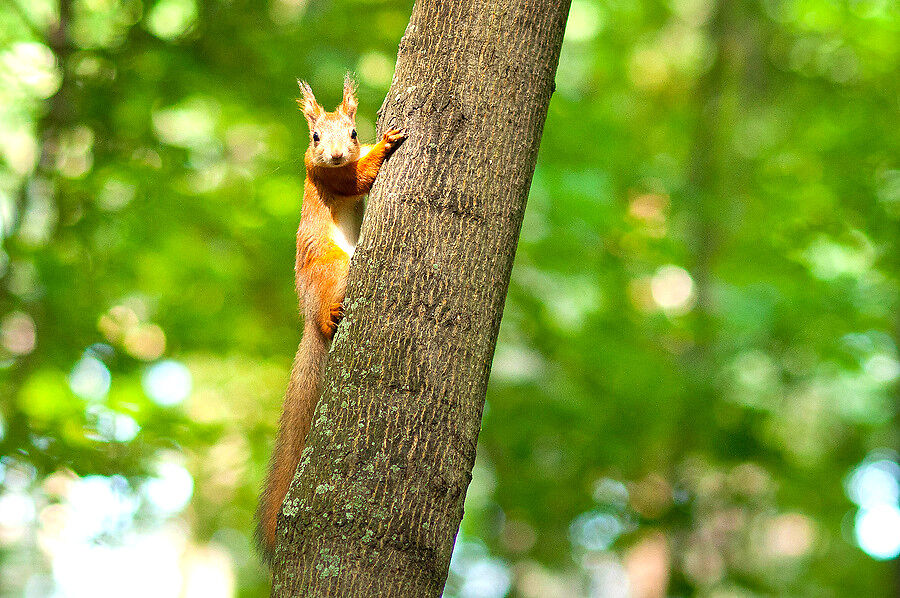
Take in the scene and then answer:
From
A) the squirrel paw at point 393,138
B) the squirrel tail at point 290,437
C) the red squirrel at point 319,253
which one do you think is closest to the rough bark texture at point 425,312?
the squirrel paw at point 393,138

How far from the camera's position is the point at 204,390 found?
32.6 feet

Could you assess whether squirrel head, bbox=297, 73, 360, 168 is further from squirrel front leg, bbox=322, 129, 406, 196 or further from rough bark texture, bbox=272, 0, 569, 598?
rough bark texture, bbox=272, 0, 569, 598

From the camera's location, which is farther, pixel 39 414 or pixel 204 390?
pixel 204 390

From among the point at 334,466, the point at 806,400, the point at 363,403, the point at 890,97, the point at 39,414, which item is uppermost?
the point at 890,97

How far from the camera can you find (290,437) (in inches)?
100

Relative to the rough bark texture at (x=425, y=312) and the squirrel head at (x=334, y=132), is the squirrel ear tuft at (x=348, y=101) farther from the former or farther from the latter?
the rough bark texture at (x=425, y=312)

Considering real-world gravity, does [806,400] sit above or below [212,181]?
above

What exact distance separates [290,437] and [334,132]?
50.1 inches

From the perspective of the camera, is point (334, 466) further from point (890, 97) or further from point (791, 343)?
point (890, 97)

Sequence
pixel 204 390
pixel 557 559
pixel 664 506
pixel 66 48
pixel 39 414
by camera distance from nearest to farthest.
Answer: pixel 39 414 → pixel 66 48 → pixel 664 506 → pixel 557 559 → pixel 204 390

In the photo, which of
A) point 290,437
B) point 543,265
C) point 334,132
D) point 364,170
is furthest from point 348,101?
A: point 543,265

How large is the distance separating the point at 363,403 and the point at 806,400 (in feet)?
37.0

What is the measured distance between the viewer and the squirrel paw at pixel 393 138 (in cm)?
221

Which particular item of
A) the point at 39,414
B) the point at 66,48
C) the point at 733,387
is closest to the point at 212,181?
the point at 66,48
